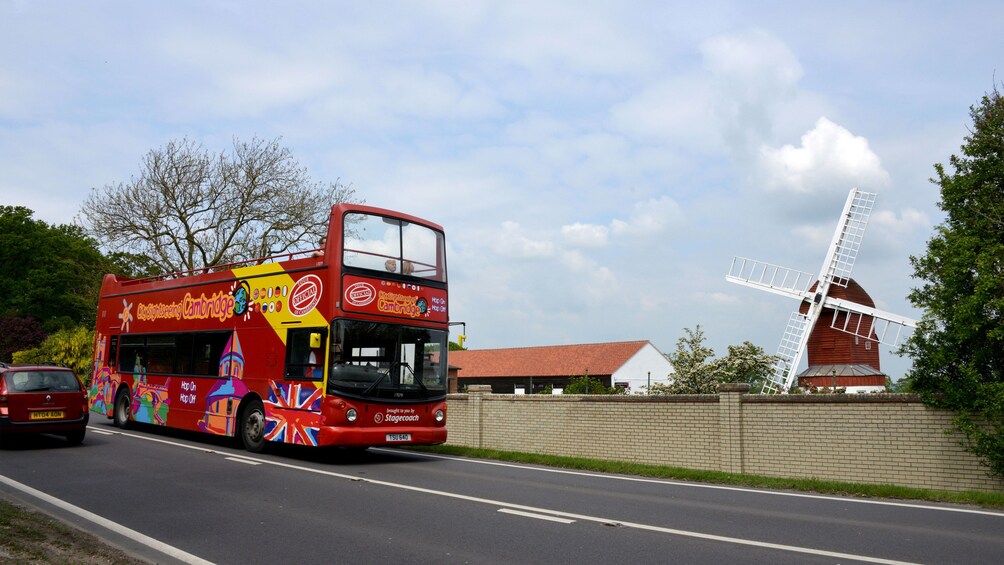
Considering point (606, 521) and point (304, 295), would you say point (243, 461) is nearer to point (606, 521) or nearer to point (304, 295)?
point (304, 295)

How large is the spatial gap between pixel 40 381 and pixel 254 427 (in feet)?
14.3

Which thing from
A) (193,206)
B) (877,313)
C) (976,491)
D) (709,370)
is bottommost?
(976,491)

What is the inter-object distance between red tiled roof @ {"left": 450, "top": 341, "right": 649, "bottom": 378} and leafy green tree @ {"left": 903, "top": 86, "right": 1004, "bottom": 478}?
43.7 m

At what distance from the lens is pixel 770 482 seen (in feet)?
39.4

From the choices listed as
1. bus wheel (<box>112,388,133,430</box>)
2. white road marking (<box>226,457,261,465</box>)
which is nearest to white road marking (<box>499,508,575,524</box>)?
white road marking (<box>226,457,261,465</box>)

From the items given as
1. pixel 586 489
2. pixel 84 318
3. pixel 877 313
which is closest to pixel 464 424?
pixel 586 489

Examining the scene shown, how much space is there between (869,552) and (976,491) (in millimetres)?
6103

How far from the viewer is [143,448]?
49.0 ft

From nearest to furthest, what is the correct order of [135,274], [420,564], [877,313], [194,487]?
1. [420,564]
2. [194,487]
3. [877,313]
4. [135,274]

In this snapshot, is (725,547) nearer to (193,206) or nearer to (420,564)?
(420,564)

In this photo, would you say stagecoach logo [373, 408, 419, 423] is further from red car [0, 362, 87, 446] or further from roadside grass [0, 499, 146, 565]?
red car [0, 362, 87, 446]

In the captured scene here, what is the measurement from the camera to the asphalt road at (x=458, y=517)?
21.6 ft

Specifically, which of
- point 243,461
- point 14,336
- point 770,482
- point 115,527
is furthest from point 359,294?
point 14,336

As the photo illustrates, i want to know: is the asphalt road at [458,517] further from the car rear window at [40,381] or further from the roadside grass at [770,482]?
the car rear window at [40,381]
